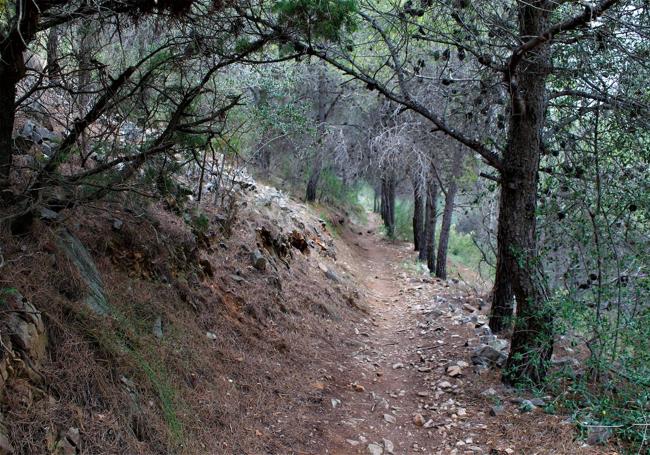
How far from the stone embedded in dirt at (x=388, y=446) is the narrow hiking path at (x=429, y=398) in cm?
1

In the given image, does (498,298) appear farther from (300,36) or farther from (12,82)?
(12,82)

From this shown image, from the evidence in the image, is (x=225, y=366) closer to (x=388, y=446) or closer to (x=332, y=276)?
(x=388, y=446)

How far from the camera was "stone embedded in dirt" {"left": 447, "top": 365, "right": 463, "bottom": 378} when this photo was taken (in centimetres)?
594

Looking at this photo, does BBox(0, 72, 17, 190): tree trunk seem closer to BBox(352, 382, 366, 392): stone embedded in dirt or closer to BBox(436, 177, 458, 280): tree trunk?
BBox(352, 382, 366, 392): stone embedded in dirt

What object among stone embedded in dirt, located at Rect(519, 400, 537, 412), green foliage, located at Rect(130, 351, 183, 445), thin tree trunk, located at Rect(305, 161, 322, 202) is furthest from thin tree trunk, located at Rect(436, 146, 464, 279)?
green foliage, located at Rect(130, 351, 183, 445)

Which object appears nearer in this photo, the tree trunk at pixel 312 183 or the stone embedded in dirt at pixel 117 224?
the stone embedded in dirt at pixel 117 224

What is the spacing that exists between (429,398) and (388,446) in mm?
1182

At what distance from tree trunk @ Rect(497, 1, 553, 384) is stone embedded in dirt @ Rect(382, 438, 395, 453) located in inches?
61.0

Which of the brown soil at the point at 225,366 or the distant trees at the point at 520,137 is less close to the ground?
the distant trees at the point at 520,137

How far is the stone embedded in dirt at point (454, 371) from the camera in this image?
5.94 m

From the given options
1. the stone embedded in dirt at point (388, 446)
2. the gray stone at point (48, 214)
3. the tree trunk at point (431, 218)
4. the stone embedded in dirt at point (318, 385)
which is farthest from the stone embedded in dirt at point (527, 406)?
the tree trunk at point (431, 218)

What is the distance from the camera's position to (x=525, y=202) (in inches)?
207

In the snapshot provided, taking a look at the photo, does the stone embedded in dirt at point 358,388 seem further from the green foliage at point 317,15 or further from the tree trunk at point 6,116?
the tree trunk at point 6,116

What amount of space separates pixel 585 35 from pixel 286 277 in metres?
5.74
